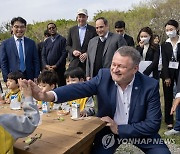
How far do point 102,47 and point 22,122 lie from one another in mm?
2855

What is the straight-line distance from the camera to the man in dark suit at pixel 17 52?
4309 millimetres

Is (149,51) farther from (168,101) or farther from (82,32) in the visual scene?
(82,32)

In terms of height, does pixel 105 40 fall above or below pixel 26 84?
above

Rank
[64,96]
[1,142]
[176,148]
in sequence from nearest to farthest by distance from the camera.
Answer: [1,142] < [64,96] < [176,148]

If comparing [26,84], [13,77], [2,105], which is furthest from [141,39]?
[26,84]

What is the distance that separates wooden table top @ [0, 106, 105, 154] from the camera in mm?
1710

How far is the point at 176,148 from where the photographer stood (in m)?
3.41

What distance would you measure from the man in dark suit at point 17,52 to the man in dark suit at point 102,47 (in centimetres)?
106

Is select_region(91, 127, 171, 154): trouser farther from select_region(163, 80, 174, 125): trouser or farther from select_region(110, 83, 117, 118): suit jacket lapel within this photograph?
select_region(163, 80, 174, 125): trouser

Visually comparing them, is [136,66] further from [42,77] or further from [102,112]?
[42,77]

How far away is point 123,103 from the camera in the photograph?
2305 mm

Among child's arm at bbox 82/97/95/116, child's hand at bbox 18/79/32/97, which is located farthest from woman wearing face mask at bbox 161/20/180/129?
child's hand at bbox 18/79/32/97

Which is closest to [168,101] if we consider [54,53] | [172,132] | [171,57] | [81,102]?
[172,132]

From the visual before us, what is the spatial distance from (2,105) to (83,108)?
902mm
